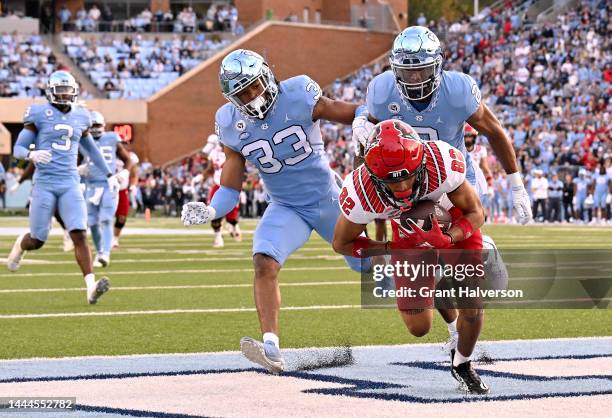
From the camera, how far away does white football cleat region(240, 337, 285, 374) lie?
6030mm

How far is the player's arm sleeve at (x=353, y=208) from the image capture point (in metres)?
5.50

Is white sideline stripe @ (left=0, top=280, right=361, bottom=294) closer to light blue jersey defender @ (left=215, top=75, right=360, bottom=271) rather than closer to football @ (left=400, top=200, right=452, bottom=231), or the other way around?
light blue jersey defender @ (left=215, top=75, right=360, bottom=271)

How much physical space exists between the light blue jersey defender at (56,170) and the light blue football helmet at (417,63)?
Answer: 4.71 metres

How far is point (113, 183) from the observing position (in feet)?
47.1

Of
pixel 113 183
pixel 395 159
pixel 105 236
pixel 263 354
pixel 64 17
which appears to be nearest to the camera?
pixel 395 159

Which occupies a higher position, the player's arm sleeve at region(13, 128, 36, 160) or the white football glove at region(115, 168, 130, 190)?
the player's arm sleeve at region(13, 128, 36, 160)

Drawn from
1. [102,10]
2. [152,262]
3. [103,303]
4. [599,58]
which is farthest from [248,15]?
[103,303]

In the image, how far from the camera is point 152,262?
50.1 feet

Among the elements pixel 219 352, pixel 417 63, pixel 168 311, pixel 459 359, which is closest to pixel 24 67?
pixel 168 311

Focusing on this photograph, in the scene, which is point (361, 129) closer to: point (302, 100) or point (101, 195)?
point (302, 100)

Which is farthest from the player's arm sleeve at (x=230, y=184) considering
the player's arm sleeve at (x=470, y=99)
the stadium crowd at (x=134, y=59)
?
the stadium crowd at (x=134, y=59)

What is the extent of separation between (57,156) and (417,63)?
5.29 m

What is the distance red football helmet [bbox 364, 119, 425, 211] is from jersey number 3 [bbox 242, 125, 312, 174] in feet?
4.82

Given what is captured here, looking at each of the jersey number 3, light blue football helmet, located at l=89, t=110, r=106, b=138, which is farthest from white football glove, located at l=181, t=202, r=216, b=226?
light blue football helmet, located at l=89, t=110, r=106, b=138
